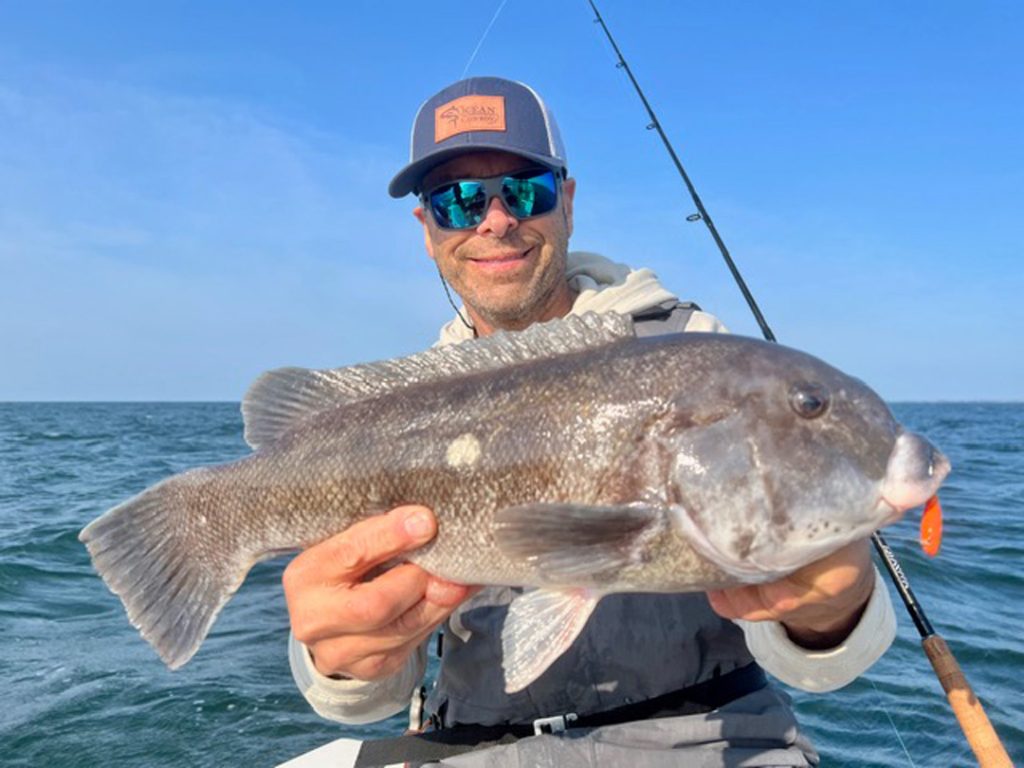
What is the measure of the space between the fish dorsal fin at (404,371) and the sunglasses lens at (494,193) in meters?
1.62

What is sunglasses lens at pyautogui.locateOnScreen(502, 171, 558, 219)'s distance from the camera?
15.2 ft

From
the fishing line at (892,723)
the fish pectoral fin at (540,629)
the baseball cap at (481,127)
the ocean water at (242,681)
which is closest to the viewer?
the fish pectoral fin at (540,629)

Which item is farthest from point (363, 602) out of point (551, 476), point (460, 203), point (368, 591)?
point (460, 203)

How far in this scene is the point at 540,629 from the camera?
2.89 meters

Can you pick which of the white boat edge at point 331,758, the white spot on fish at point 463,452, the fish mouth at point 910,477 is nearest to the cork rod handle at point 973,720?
the fish mouth at point 910,477

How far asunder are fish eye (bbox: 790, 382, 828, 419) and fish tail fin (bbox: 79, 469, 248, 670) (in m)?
2.09

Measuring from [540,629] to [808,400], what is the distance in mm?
1192

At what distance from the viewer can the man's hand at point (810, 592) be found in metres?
2.74

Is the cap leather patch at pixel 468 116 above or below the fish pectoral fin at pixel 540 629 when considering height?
above

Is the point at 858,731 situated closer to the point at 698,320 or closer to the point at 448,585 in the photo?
the point at 698,320

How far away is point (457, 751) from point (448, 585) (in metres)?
1.24

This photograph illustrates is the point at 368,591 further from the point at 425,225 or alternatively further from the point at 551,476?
the point at 425,225

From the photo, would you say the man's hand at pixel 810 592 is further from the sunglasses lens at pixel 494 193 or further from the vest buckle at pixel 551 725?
the sunglasses lens at pixel 494 193

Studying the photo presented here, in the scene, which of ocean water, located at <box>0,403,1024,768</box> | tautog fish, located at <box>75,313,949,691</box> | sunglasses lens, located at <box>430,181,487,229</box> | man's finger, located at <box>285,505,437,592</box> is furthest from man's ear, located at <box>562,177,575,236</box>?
man's finger, located at <box>285,505,437,592</box>
